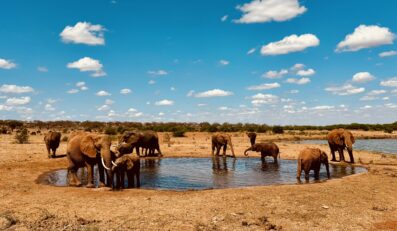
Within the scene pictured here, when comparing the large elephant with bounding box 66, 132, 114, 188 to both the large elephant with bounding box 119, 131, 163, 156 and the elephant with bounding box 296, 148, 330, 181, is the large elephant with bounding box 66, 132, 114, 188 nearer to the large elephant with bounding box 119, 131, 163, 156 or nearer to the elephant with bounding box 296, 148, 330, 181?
the elephant with bounding box 296, 148, 330, 181

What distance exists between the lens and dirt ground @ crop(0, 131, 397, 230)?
11.2 m

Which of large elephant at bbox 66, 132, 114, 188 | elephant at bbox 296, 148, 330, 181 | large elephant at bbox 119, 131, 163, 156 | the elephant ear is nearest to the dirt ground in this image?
large elephant at bbox 66, 132, 114, 188

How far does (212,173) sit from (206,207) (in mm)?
9245

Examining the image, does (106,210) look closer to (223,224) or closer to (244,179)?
(223,224)

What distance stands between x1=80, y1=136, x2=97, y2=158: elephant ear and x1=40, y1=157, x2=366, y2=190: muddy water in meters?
→ 2.26

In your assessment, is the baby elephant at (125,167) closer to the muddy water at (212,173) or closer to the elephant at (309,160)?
the muddy water at (212,173)

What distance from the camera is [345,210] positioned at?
12766mm

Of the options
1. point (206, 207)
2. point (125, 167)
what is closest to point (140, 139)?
point (125, 167)

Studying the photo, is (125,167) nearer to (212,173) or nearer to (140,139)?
(212,173)

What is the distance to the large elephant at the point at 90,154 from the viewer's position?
16.6 metres

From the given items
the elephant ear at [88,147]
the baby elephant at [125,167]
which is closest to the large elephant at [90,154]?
the elephant ear at [88,147]

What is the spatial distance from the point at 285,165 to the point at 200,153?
986 cm

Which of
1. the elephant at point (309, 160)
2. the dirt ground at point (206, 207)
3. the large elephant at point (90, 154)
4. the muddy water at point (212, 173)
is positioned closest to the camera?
the dirt ground at point (206, 207)

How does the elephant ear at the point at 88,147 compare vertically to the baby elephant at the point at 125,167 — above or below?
above
